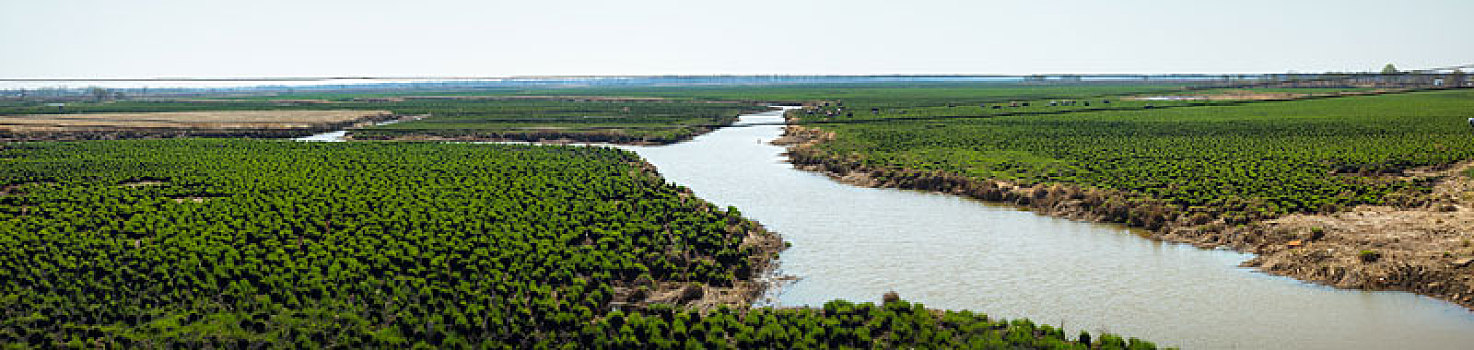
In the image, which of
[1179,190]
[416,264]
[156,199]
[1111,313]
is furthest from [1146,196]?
[156,199]

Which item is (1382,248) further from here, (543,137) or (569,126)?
(569,126)

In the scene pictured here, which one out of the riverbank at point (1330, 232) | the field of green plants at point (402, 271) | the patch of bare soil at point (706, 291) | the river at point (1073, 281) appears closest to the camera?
the field of green plants at point (402, 271)

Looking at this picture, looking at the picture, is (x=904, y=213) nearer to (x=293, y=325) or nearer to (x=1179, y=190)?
(x=1179, y=190)

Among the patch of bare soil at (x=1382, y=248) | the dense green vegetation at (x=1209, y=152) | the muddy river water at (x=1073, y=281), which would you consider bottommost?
the muddy river water at (x=1073, y=281)

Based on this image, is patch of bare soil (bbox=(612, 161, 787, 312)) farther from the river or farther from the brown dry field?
the brown dry field

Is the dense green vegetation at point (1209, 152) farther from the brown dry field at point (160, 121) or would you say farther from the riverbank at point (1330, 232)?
the brown dry field at point (160, 121)

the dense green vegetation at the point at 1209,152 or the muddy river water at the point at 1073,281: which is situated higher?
the dense green vegetation at the point at 1209,152

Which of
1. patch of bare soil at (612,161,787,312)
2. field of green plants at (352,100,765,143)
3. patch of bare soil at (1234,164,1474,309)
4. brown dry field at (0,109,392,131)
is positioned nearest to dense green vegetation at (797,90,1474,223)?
patch of bare soil at (1234,164,1474,309)

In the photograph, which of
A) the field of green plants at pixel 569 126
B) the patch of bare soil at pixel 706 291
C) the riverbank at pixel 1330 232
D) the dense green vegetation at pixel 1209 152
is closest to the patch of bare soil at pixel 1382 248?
the riverbank at pixel 1330 232
